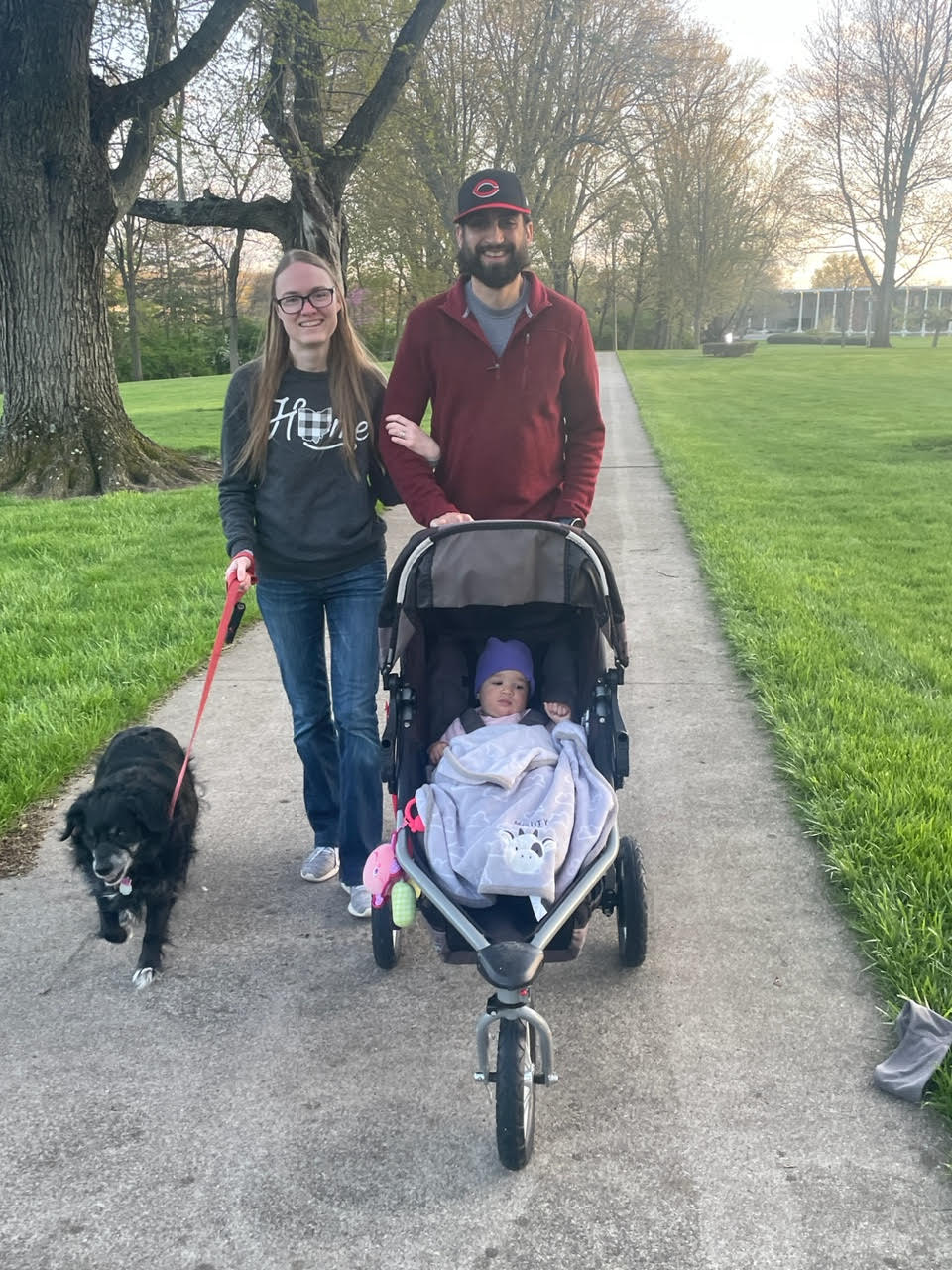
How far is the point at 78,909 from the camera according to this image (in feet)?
Result: 11.8

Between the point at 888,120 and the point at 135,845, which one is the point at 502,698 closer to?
the point at 135,845

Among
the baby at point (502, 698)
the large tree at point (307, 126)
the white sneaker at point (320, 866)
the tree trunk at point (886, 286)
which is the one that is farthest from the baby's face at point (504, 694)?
the tree trunk at point (886, 286)

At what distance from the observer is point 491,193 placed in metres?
3.21

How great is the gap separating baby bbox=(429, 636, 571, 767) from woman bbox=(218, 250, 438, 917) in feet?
1.20

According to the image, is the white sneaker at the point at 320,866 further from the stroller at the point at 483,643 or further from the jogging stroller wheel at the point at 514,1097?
the jogging stroller wheel at the point at 514,1097

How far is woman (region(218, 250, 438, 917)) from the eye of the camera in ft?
10.9

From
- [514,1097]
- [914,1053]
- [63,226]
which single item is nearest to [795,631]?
[914,1053]

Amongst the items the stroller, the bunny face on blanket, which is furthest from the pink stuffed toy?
the bunny face on blanket

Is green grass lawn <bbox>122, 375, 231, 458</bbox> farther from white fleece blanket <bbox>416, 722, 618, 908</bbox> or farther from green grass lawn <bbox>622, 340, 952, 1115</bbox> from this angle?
white fleece blanket <bbox>416, 722, 618, 908</bbox>

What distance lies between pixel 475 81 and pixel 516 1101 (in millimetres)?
22757

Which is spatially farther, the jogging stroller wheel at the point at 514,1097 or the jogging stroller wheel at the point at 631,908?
the jogging stroller wheel at the point at 631,908

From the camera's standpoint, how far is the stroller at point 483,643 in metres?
2.75

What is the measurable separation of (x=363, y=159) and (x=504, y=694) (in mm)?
13925

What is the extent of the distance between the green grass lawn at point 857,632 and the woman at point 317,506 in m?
1.79
